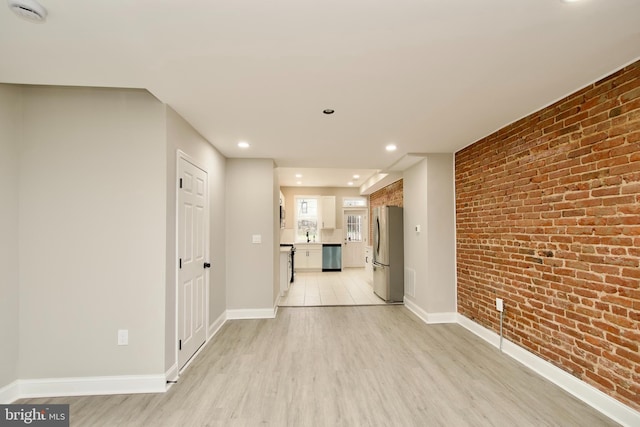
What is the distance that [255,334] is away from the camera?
3.88 meters

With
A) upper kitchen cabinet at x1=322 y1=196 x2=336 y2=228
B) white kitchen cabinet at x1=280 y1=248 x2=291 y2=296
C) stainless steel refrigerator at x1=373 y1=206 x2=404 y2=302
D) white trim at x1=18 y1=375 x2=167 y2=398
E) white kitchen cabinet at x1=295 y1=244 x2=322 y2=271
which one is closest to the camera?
white trim at x1=18 y1=375 x2=167 y2=398

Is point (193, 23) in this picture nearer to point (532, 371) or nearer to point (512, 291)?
point (512, 291)

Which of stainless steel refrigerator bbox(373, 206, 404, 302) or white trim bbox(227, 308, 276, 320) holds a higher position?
stainless steel refrigerator bbox(373, 206, 404, 302)

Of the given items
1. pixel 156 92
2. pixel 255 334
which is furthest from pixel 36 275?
pixel 255 334

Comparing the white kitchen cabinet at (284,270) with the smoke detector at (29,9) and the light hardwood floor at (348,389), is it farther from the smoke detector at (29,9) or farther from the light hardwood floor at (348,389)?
the smoke detector at (29,9)

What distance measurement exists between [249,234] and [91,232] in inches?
88.2

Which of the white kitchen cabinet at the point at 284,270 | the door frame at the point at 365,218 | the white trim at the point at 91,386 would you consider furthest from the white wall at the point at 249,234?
the door frame at the point at 365,218

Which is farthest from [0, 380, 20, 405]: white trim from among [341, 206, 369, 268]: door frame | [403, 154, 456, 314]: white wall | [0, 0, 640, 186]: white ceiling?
[341, 206, 369, 268]: door frame

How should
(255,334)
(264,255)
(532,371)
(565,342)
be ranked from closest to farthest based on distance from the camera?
(565,342) → (532,371) → (255,334) → (264,255)

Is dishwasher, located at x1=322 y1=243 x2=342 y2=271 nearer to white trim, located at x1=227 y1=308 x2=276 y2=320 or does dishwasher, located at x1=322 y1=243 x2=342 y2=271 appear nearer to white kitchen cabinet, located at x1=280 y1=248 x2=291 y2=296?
white kitchen cabinet, located at x1=280 y1=248 x2=291 y2=296

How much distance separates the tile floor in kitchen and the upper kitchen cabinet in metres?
1.53

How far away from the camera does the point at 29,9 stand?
1434 mm

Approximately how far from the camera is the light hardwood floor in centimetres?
218

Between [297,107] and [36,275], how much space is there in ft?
8.48
